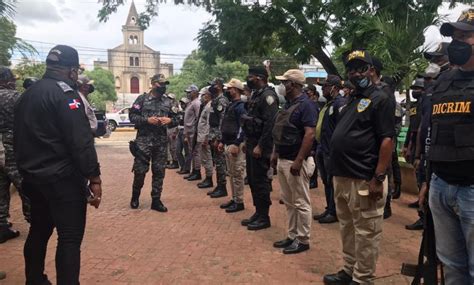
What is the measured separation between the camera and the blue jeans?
2570 millimetres

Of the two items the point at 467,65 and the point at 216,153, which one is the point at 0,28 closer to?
the point at 216,153

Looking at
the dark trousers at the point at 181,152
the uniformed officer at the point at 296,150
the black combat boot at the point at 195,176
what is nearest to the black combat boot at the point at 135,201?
the black combat boot at the point at 195,176

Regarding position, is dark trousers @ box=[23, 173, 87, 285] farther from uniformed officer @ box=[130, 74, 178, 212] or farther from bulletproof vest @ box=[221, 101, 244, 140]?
bulletproof vest @ box=[221, 101, 244, 140]

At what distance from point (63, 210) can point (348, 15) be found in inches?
357

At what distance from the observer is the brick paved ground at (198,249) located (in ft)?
13.4

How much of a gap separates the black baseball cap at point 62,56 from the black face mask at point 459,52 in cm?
274

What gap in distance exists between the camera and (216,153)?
773 cm

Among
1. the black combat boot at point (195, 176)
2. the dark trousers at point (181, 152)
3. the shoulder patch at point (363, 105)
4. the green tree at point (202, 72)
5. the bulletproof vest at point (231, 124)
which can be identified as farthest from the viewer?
the green tree at point (202, 72)

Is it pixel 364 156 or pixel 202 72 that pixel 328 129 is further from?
pixel 202 72

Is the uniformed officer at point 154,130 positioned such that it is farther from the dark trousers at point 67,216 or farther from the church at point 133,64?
the church at point 133,64

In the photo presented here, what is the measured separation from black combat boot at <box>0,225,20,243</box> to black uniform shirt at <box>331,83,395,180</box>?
406 cm

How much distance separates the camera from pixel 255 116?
5.53 metres

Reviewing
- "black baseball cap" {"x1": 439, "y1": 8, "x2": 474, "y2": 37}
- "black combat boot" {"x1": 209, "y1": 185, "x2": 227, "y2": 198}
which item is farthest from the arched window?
"black baseball cap" {"x1": 439, "y1": 8, "x2": 474, "y2": 37}

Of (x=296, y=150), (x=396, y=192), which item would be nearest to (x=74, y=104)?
(x=296, y=150)
